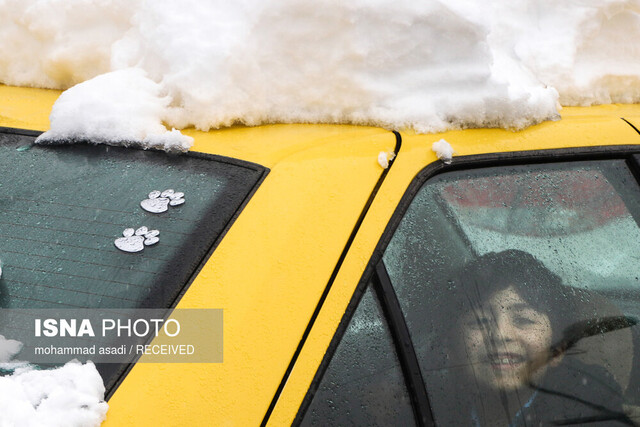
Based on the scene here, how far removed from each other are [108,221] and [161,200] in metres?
0.13

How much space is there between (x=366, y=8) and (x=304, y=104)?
32 cm

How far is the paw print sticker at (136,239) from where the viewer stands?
1480 mm

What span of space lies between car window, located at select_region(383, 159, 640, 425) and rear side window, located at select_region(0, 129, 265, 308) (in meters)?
0.43

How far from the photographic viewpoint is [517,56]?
2096mm

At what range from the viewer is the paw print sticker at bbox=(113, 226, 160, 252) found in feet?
4.86

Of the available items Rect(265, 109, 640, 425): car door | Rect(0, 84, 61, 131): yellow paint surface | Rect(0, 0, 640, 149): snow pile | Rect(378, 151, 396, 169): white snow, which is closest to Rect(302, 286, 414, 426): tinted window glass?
Rect(265, 109, 640, 425): car door

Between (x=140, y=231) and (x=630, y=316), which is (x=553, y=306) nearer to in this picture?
(x=630, y=316)

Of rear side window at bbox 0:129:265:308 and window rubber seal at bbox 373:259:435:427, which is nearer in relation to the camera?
window rubber seal at bbox 373:259:435:427

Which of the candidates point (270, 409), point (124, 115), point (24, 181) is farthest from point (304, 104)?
point (270, 409)

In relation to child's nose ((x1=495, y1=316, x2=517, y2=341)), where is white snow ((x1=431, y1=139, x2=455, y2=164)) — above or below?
above

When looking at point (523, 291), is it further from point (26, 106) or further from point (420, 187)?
point (26, 106)

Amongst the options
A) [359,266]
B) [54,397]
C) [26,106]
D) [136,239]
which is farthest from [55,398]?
[26,106]

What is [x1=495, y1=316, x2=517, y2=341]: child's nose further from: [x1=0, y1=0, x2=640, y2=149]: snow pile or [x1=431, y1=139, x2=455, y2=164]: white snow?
[x1=0, y1=0, x2=640, y2=149]: snow pile

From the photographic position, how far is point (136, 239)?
1494 millimetres
